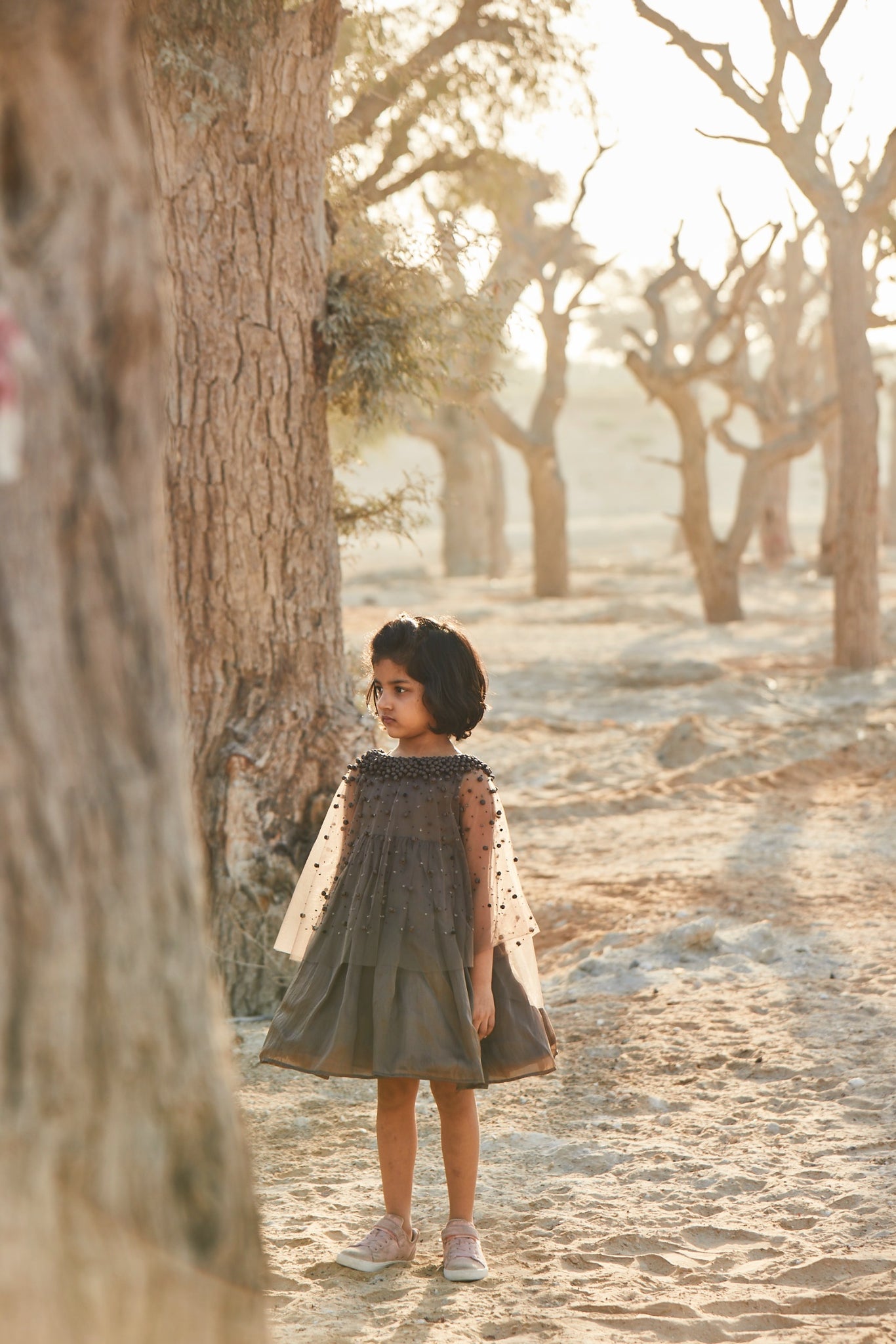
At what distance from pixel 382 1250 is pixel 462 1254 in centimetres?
18

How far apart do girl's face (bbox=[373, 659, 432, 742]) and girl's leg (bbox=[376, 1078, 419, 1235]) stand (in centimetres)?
77

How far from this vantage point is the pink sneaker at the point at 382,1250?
305 centimetres

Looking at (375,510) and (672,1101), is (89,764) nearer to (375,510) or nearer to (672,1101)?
(672,1101)

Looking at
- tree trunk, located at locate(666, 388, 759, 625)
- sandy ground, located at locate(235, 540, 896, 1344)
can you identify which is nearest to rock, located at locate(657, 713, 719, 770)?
sandy ground, located at locate(235, 540, 896, 1344)

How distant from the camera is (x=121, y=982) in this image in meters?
1.74

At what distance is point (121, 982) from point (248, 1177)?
1.24 ft

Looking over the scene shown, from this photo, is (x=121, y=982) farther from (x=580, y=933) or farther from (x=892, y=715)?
(x=892, y=715)

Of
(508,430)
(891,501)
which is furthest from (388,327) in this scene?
(891,501)

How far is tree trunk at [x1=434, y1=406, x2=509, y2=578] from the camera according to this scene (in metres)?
23.4

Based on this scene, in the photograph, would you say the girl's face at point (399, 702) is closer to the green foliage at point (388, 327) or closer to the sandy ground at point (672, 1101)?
the sandy ground at point (672, 1101)

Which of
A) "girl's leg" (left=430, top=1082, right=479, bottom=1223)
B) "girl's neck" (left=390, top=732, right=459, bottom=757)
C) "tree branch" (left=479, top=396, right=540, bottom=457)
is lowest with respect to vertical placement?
"girl's leg" (left=430, top=1082, right=479, bottom=1223)

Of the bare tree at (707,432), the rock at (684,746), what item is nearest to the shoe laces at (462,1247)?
the rock at (684,746)

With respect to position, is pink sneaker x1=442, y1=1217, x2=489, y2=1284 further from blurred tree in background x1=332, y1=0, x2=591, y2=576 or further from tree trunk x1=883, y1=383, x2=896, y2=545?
tree trunk x1=883, y1=383, x2=896, y2=545

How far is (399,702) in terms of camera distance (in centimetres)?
317
